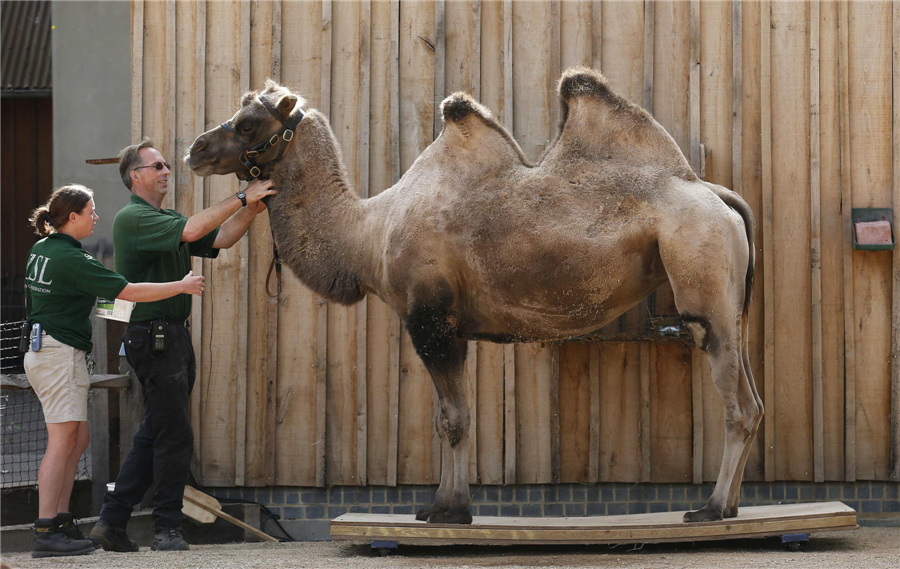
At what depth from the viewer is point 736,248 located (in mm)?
5176

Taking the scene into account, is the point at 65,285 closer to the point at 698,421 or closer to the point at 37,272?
the point at 37,272

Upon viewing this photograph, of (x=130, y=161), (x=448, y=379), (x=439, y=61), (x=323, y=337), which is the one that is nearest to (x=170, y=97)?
(x=130, y=161)

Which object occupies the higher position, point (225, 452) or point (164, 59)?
point (164, 59)

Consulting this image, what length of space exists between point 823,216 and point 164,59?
5.29m

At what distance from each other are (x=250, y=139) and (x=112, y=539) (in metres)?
2.59

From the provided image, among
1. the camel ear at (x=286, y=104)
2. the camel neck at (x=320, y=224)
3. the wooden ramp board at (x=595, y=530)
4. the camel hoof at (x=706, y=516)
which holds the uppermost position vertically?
the camel ear at (x=286, y=104)

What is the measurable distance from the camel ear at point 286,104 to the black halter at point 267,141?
0.03 metres

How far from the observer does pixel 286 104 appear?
18.3 ft

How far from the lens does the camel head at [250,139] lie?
18.3 ft

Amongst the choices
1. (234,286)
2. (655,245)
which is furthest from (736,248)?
(234,286)

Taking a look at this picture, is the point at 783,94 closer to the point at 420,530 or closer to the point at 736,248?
the point at 736,248

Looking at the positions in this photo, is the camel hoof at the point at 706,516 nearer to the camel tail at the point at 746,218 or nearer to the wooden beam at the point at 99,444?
the camel tail at the point at 746,218

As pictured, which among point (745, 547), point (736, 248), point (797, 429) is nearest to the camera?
point (736, 248)

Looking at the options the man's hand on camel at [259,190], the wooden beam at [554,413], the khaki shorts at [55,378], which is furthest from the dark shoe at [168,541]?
the wooden beam at [554,413]
